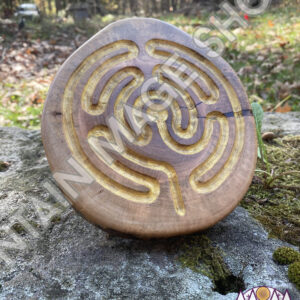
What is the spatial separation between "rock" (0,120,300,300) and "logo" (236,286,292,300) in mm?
36

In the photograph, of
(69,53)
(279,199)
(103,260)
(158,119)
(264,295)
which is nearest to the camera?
(264,295)

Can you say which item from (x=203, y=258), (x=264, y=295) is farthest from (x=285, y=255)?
(x=203, y=258)

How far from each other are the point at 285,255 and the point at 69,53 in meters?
4.93

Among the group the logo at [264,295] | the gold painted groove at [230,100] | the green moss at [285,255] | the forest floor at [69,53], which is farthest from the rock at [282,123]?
the logo at [264,295]

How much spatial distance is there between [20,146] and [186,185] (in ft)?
5.51

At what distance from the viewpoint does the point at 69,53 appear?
18.0ft

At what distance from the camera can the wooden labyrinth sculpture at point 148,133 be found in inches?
54.1

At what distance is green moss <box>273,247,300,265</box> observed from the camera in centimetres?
141

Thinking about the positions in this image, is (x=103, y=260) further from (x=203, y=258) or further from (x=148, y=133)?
(x=148, y=133)

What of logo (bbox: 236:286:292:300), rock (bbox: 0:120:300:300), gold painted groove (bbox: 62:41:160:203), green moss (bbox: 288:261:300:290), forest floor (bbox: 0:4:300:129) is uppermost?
gold painted groove (bbox: 62:41:160:203)

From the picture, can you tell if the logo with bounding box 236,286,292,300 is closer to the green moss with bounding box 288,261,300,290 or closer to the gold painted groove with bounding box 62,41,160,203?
the green moss with bounding box 288,261,300,290

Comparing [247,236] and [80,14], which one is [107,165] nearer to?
[247,236]

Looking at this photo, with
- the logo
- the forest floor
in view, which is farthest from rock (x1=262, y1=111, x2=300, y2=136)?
the logo

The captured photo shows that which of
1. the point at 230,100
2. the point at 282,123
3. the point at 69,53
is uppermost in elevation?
the point at 230,100
